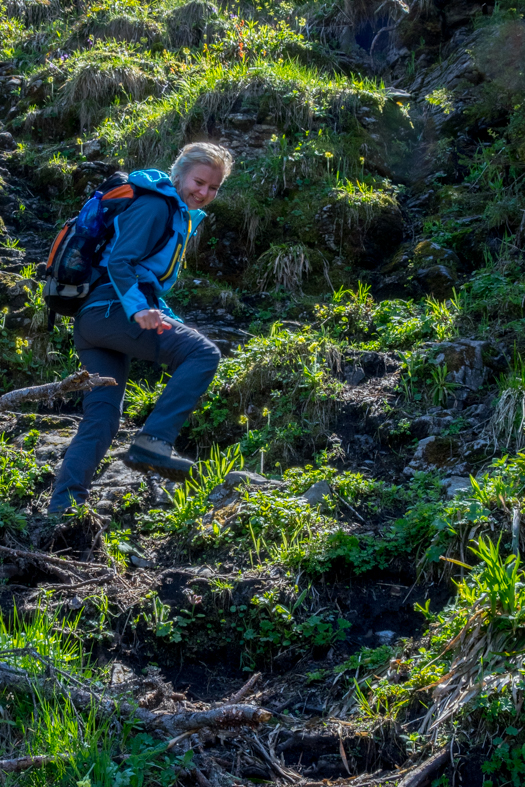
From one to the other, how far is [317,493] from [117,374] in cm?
140

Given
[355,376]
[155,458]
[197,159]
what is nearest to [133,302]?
[155,458]

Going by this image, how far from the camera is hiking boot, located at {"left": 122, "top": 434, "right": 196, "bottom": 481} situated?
3557 mm

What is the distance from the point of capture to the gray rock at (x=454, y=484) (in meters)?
3.85

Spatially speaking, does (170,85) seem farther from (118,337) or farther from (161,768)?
(161,768)

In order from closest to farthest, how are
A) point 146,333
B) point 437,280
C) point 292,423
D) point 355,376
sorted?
1. point 146,333
2. point 292,423
3. point 355,376
4. point 437,280

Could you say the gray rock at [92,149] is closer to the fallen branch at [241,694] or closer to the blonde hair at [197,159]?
the blonde hair at [197,159]

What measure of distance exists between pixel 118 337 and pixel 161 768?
2215 millimetres

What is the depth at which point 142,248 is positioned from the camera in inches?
145

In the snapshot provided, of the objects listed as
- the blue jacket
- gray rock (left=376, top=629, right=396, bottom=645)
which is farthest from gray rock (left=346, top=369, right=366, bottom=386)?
gray rock (left=376, top=629, right=396, bottom=645)

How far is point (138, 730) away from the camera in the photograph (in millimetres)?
2523

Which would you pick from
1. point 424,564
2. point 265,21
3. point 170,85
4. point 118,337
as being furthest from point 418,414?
point 265,21

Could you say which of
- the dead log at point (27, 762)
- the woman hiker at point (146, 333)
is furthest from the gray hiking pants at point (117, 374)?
the dead log at point (27, 762)

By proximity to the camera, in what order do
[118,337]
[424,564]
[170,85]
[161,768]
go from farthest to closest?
1. [170,85]
2. [118,337]
3. [424,564]
4. [161,768]

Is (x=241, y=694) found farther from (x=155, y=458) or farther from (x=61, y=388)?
(x=61, y=388)
